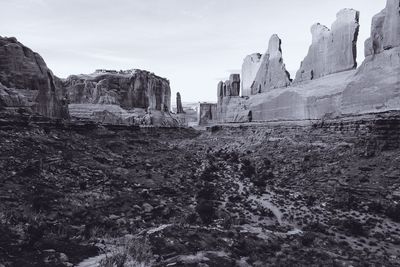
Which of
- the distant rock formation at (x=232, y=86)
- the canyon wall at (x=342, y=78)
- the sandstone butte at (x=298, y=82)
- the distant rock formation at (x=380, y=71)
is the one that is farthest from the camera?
the distant rock formation at (x=232, y=86)

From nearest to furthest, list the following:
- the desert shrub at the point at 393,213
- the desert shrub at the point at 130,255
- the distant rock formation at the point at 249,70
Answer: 1. the desert shrub at the point at 130,255
2. the desert shrub at the point at 393,213
3. the distant rock formation at the point at 249,70

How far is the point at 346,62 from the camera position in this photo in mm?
38781

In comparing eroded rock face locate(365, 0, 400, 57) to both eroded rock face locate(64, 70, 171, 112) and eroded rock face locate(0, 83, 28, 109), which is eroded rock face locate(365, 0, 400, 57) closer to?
eroded rock face locate(0, 83, 28, 109)

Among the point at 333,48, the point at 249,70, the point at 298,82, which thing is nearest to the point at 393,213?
the point at 333,48

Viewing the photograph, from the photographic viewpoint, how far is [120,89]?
271 feet

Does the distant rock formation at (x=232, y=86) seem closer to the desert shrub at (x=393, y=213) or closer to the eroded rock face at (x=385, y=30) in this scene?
the eroded rock face at (x=385, y=30)

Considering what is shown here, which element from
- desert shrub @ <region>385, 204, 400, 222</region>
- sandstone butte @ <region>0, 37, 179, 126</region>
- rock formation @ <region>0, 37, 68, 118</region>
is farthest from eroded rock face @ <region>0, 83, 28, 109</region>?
desert shrub @ <region>385, 204, 400, 222</region>

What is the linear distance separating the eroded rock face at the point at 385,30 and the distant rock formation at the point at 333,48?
4.96 metres

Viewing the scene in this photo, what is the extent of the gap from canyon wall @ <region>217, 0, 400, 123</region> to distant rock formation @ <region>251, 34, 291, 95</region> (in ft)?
5.95

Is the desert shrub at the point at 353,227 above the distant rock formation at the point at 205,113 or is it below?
below

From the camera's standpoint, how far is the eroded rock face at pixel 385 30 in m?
30.6

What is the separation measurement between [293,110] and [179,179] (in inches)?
1089

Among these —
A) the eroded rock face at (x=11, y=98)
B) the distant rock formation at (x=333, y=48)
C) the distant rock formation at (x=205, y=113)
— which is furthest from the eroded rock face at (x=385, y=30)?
the distant rock formation at (x=205, y=113)

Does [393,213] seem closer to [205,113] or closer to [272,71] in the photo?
[272,71]
